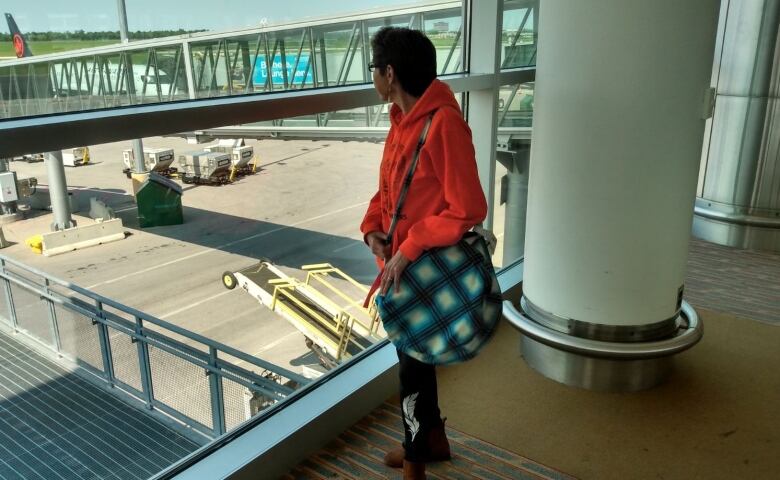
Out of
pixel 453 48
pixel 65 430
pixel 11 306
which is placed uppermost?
pixel 453 48

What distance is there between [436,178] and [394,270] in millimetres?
265

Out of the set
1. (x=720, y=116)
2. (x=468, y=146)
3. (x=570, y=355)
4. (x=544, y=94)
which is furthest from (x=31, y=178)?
(x=720, y=116)

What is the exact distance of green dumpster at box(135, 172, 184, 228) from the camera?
2.54 m

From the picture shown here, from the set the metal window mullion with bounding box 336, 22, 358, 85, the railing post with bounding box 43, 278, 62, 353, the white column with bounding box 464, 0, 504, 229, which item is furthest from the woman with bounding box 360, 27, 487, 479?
the railing post with bounding box 43, 278, 62, 353

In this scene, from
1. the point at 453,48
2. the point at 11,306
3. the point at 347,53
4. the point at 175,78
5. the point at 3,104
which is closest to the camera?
the point at 3,104

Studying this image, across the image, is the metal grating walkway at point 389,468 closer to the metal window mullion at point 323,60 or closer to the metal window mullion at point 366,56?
the metal window mullion at point 366,56

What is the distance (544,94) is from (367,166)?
1.52 m

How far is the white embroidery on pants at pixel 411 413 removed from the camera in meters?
1.76

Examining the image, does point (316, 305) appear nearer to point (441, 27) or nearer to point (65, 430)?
point (65, 430)

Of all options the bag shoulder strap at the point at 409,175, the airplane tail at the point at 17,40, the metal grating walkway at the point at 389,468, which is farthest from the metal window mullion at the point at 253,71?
the metal grating walkway at the point at 389,468

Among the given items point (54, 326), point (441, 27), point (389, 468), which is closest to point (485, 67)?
point (441, 27)

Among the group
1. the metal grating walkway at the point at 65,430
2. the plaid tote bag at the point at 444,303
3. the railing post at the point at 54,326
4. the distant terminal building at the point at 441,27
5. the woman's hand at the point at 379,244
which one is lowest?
the metal grating walkway at the point at 65,430

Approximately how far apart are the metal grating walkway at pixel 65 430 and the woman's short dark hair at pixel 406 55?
185 centimetres

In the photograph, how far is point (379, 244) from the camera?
1.71 metres
